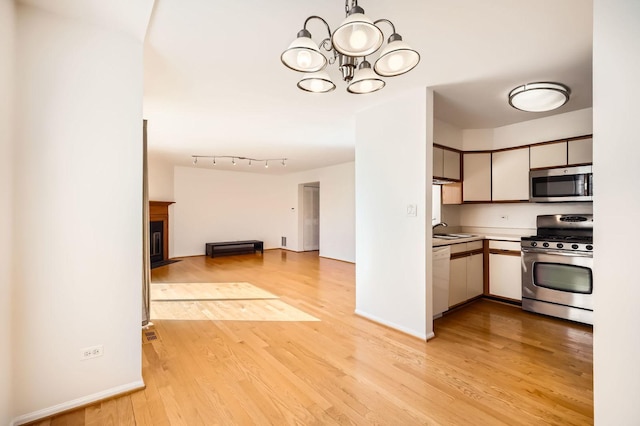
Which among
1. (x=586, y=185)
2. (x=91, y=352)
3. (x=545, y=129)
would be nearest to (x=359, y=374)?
(x=91, y=352)

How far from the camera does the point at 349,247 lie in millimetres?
7113

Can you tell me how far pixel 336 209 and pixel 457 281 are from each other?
4289mm

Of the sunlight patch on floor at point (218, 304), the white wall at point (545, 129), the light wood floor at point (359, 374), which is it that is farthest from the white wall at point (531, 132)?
the sunlight patch on floor at point (218, 304)

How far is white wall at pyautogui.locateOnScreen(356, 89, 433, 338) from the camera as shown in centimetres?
286

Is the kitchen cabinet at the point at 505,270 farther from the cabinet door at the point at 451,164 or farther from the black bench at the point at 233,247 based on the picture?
the black bench at the point at 233,247

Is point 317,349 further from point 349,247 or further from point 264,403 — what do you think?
point 349,247

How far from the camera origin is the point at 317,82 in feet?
6.05

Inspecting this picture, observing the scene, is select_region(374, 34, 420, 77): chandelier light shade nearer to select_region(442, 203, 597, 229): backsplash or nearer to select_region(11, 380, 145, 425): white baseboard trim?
select_region(11, 380, 145, 425): white baseboard trim

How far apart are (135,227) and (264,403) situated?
1498 mm

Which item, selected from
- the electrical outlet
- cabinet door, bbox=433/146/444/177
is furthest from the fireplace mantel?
cabinet door, bbox=433/146/444/177

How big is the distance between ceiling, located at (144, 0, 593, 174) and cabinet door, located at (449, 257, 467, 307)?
188 centimetres

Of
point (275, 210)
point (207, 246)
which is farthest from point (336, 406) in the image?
point (275, 210)

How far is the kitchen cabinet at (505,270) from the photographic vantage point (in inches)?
147

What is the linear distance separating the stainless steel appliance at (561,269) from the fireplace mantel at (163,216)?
703 cm
